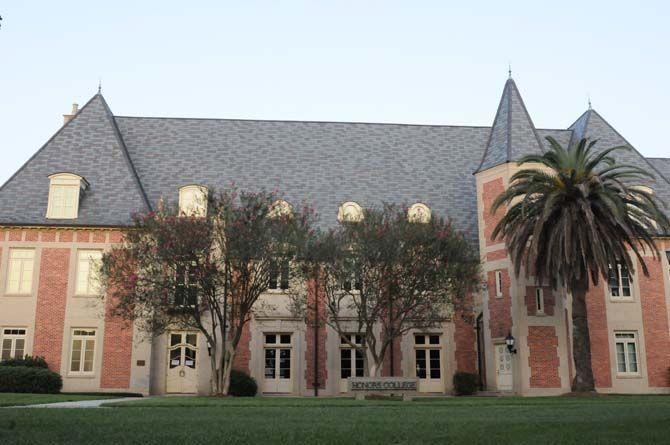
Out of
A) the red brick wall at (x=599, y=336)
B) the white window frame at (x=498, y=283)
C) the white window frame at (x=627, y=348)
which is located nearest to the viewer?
the white window frame at (x=498, y=283)

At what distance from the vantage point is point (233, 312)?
27.0m

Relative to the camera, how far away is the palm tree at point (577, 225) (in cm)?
2725

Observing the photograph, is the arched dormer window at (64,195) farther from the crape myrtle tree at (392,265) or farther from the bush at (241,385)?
the crape myrtle tree at (392,265)

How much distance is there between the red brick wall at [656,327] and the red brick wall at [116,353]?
23.9 m

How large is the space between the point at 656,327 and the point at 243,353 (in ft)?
64.5

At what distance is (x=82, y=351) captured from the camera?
3064cm

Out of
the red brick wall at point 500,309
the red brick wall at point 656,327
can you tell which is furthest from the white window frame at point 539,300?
the red brick wall at point 656,327

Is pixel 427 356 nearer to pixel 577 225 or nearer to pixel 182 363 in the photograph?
pixel 577 225

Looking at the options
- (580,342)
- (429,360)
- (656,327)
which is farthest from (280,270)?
(656,327)

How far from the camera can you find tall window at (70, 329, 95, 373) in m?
30.5

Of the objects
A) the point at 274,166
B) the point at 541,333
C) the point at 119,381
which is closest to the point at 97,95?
the point at 274,166

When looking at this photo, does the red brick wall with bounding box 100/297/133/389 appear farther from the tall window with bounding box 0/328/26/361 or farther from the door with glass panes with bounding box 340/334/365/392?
the door with glass panes with bounding box 340/334/365/392

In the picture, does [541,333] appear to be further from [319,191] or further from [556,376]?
[319,191]

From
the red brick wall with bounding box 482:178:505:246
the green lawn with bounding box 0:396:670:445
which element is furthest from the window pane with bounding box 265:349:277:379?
the green lawn with bounding box 0:396:670:445
